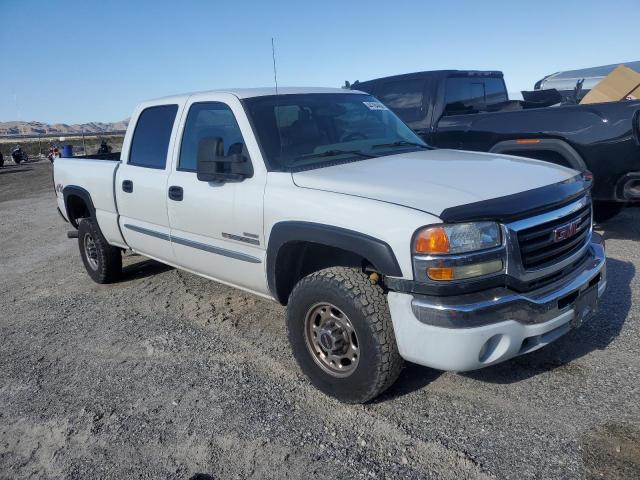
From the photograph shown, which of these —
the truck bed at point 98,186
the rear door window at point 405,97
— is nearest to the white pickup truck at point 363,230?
the truck bed at point 98,186

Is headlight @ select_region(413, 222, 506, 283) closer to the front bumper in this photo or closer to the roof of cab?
the front bumper

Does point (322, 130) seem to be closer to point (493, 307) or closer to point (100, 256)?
point (493, 307)

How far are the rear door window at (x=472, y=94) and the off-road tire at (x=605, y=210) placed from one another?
2057 mm

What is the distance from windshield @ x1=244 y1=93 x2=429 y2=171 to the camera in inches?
142

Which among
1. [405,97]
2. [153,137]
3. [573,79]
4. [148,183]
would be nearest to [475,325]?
[148,183]

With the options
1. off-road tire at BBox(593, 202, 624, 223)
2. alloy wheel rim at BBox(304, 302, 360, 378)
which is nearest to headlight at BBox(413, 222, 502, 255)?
alloy wheel rim at BBox(304, 302, 360, 378)

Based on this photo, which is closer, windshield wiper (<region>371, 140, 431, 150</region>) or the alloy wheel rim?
the alloy wheel rim

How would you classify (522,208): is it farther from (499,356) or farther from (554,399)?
(554,399)

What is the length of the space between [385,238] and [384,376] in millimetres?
790

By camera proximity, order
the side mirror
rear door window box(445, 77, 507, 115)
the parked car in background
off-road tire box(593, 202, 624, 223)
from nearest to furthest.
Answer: the side mirror
off-road tire box(593, 202, 624, 223)
rear door window box(445, 77, 507, 115)
the parked car in background

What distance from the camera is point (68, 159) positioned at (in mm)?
5965

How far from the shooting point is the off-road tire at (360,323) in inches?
111

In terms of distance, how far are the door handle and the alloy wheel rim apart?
158cm

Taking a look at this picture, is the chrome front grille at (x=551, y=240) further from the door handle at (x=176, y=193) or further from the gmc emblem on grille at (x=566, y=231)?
the door handle at (x=176, y=193)
